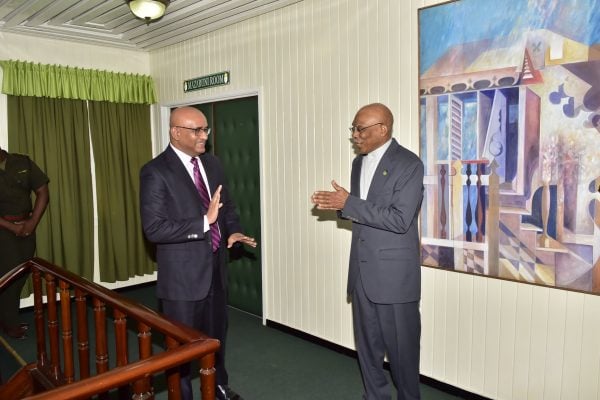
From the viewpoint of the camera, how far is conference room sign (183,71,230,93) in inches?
167

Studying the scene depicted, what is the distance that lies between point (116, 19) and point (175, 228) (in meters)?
2.74

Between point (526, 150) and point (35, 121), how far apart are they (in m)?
4.29

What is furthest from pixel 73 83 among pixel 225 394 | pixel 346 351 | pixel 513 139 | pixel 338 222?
pixel 513 139

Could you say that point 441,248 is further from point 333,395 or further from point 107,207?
point 107,207

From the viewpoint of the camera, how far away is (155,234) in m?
2.21

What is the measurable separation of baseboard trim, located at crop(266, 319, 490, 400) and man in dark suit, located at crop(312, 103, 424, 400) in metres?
0.55

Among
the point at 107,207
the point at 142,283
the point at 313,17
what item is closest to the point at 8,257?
the point at 107,207

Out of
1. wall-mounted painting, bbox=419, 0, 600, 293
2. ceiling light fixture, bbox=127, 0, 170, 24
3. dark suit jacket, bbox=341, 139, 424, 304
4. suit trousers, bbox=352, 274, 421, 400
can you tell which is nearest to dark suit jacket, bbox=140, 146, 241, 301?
dark suit jacket, bbox=341, 139, 424, 304

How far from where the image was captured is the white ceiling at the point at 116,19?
11.8ft

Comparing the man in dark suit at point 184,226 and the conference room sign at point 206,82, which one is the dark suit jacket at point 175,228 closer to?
the man in dark suit at point 184,226

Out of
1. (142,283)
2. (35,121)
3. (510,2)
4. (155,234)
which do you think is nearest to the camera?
(155,234)

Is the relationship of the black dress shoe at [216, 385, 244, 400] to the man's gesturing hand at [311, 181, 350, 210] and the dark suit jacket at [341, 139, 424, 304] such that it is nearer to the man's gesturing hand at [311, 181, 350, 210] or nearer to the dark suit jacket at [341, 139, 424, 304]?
the dark suit jacket at [341, 139, 424, 304]

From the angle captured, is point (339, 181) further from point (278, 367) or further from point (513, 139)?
point (278, 367)

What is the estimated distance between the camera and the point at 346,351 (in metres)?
3.41
